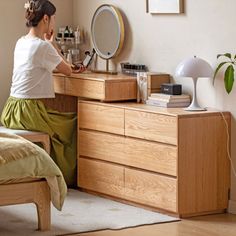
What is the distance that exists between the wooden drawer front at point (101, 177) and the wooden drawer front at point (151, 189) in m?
0.09

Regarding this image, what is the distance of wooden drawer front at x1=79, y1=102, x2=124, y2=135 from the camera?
17.1 ft

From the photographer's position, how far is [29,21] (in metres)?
5.53

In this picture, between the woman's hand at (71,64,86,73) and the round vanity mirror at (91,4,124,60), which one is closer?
the round vanity mirror at (91,4,124,60)

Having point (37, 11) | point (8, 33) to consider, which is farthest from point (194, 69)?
point (8, 33)

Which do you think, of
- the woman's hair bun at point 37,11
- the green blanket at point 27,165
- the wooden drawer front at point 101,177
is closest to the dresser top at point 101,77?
the woman's hair bun at point 37,11

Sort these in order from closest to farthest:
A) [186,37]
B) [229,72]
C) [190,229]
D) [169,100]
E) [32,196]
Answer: [32,196] < [190,229] < [229,72] < [169,100] < [186,37]

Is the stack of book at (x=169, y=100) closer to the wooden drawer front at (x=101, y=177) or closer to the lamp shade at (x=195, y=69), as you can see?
the lamp shade at (x=195, y=69)

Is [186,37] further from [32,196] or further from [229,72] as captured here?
[32,196]

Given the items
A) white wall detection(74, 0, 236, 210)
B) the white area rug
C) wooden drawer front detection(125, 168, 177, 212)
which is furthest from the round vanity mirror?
the white area rug

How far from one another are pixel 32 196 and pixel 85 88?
1.30 m

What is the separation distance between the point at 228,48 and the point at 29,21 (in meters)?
1.50

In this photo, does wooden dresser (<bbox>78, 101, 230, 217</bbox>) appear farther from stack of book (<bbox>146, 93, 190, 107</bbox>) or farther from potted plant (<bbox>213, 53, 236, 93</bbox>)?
potted plant (<bbox>213, 53, 236, 93</bbox>)

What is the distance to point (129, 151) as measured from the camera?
5133mm

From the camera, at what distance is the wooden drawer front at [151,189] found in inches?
190
